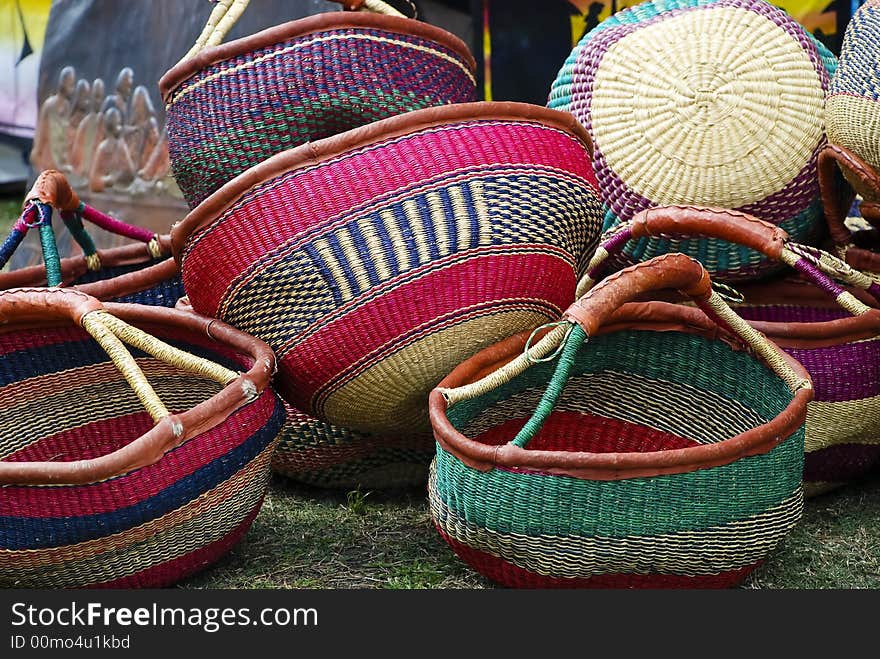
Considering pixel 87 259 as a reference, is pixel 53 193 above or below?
above

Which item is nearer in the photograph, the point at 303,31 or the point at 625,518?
the point at 625,518

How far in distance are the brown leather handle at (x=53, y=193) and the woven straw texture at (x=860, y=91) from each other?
1.28 m

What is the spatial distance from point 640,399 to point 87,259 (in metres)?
1.04

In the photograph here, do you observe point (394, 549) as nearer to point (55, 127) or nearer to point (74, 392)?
point (74, 392)

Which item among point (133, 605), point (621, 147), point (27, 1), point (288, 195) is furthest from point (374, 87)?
point (27, 1)

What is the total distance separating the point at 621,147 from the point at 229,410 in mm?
859

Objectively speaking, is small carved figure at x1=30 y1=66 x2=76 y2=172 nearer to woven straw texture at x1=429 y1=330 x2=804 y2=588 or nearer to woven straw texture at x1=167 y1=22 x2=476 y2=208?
woven straw texture at x1=167 y1=22 x2=476 y2=208

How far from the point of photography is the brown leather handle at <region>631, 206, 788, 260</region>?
4.95 ft

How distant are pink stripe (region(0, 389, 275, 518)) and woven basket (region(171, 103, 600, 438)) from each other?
20 centimetres

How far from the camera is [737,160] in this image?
1801 millimetres

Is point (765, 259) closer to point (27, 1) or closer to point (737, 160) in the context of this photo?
point (737, 160)

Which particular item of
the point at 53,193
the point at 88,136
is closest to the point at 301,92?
the point at 53,193

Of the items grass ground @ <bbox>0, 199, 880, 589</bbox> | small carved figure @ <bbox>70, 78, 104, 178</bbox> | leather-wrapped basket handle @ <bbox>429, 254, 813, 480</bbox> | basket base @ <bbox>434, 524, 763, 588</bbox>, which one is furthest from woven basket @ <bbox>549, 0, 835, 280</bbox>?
small carved figure @ <bbox>70, 78, 104, 178</bbox>

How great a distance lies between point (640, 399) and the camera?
175 cm
